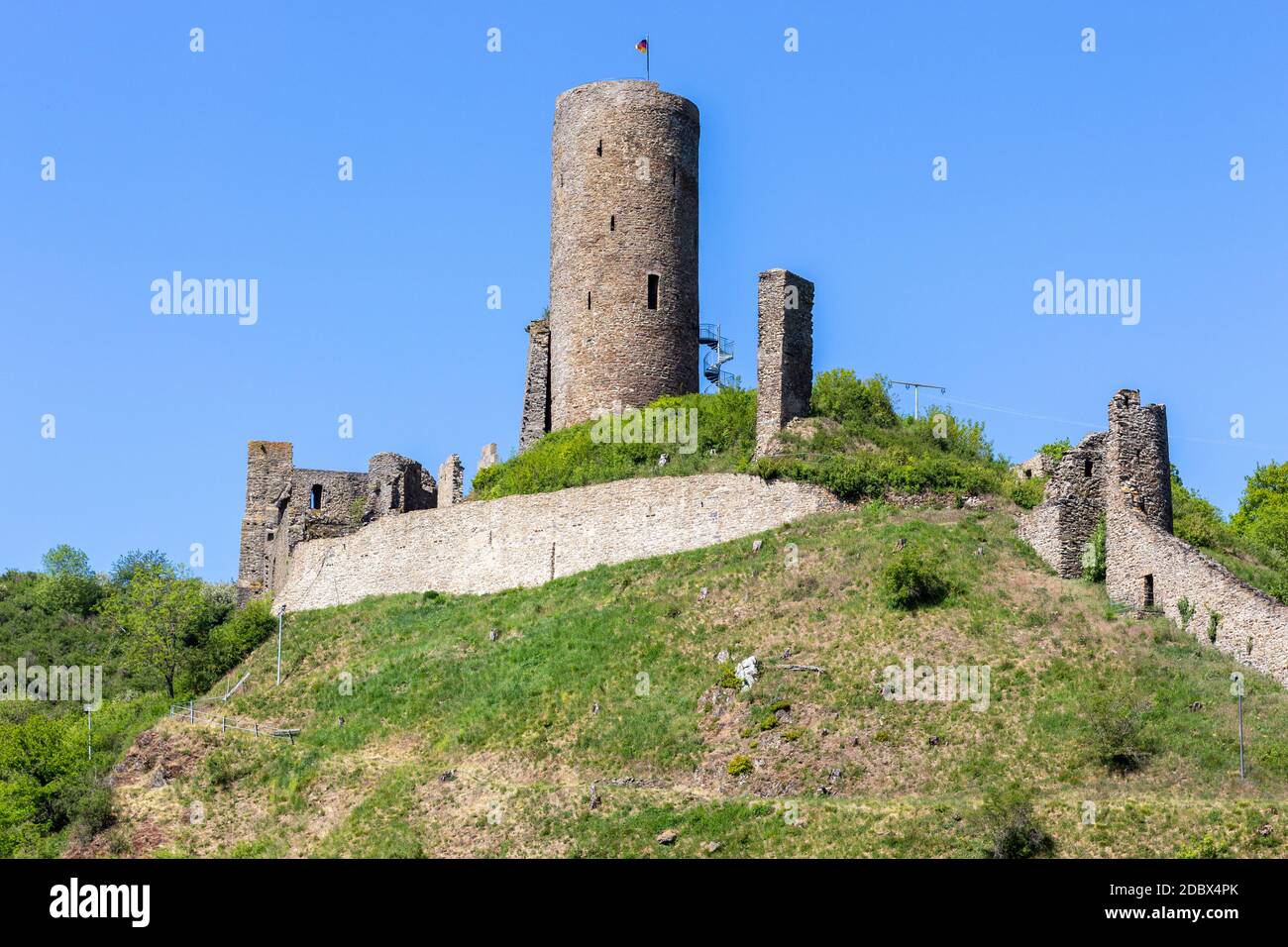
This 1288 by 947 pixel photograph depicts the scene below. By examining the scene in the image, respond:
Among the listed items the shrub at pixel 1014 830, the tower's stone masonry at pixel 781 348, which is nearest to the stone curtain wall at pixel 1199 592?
the shrub at pixel 1014 830

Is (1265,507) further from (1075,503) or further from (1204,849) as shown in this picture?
(1204,849)

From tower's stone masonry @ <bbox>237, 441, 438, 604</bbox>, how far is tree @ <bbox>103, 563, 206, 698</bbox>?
9.00 feet

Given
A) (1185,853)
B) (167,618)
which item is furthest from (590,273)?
(1185,853)

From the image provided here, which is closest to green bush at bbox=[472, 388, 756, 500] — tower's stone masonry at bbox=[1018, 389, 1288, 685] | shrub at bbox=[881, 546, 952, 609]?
shrub at bbox=[881, 546, 952, 609]

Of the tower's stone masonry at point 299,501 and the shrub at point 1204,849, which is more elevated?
the tower's stone masonry at point 299,501

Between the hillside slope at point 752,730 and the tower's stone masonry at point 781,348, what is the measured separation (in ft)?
12.7

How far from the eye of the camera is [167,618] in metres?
56.2

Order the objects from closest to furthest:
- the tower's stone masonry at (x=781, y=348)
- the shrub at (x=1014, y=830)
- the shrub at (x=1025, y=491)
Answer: the shrub at (x=1014, y=830)
the shrub at (x=1025, y=491)
the tower's stone masonry at (x=781, y=348)

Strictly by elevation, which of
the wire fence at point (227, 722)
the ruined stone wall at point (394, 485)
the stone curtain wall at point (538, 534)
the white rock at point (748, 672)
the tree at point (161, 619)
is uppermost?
the ruined stone wall at point (394, 485)

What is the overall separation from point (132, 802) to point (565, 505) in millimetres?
12497

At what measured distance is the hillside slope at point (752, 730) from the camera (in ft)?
114

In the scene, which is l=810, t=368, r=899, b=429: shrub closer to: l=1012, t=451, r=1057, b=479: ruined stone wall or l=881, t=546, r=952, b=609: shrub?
l=1012, t=451, r=1057, b=479: ruined stone wall

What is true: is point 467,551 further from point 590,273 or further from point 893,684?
point 893,684

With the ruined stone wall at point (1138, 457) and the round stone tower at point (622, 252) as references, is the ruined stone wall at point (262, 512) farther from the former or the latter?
the ruined stone wall at point (1138, 457)
